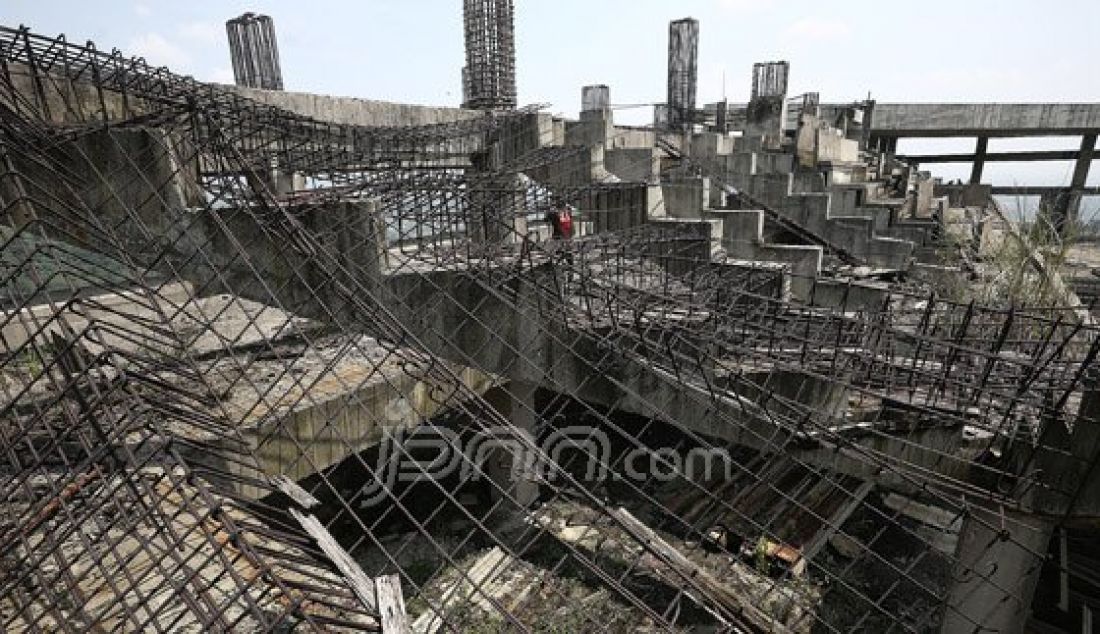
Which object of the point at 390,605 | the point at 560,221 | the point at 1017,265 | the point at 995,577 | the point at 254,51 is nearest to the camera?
the point at 390,605

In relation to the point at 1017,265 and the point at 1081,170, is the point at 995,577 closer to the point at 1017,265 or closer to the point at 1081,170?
the point at 1017,265

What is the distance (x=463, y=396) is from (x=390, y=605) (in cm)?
185

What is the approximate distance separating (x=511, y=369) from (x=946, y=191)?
1997cm

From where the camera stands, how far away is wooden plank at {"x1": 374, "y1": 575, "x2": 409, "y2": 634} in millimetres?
3234

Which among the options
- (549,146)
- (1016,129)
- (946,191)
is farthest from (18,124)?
(1016,129)

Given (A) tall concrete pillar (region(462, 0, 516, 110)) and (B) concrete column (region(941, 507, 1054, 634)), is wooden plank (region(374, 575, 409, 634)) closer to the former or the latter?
(B) concrete column (region(941, 507, 1054, 634))

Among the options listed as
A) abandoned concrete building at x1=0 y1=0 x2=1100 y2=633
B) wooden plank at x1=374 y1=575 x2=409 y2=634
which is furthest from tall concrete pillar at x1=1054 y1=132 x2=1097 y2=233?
wooden plank at x1=374 y1=575 x2=409 y2=634

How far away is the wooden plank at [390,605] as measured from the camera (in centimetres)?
323

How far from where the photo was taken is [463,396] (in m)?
4.90

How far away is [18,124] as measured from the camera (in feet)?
18.3

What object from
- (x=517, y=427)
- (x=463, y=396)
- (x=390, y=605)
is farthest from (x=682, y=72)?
(x=390, y=605)

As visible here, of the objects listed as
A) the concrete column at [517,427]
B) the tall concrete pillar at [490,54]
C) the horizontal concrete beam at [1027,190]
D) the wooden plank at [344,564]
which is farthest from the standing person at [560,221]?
the horizontal concrete beam at [1027,190]

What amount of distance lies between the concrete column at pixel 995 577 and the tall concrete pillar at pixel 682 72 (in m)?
16.9

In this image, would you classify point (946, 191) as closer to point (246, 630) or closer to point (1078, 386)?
point (1078, 386)
